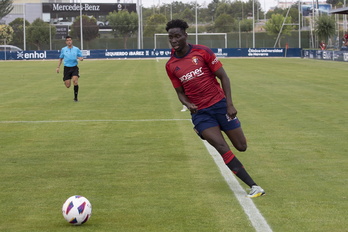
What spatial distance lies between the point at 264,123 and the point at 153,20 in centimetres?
10188

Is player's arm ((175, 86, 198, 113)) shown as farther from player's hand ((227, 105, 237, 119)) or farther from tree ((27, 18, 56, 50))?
tree ((27, 18, 56, 50))

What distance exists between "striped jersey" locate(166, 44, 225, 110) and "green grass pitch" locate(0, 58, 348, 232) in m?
1.10

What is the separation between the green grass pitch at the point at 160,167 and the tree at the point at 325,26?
198 ft

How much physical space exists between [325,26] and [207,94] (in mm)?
74077

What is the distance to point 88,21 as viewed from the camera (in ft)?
367

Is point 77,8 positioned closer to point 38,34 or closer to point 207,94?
point 38,34

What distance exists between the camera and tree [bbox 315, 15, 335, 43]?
260ft

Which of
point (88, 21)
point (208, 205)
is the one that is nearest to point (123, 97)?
point (208, 205)

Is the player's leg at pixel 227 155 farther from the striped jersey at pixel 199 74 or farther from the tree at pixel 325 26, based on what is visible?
the tree at pixel 325 26

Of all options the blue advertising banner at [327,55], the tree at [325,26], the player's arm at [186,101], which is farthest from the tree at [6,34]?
the player's arm at [186,101]

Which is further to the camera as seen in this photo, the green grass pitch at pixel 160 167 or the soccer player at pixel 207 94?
the soccer player at pixel 207 94

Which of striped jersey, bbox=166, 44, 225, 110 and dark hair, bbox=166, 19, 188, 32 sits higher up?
dark hair, bbox=166, 19, 188, 32

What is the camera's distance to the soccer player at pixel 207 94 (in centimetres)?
813

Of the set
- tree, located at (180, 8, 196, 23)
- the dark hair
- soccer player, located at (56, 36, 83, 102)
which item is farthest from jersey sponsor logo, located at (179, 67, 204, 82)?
tree, located at (180, 8, 196, 23)
